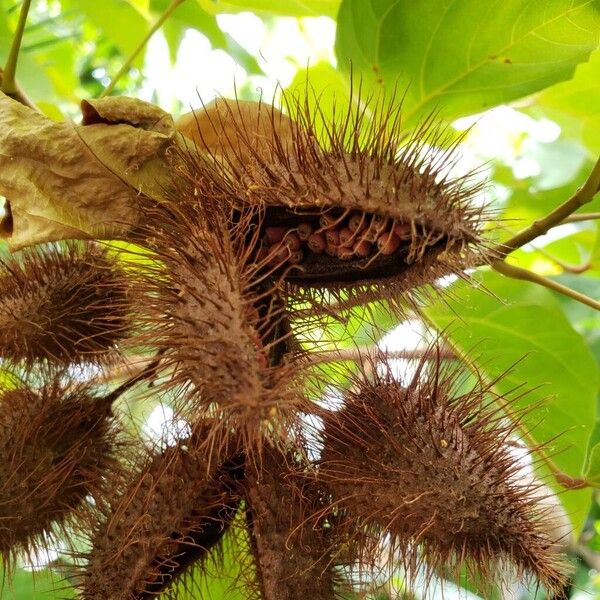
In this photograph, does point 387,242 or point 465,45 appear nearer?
point 387,242

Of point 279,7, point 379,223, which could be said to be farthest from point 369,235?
point 279,7

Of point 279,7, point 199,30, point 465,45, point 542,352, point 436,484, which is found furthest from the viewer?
point 199,30

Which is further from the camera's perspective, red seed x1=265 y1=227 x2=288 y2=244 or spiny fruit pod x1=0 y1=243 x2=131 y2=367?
spiny fruit pod x1=0 y1=243 x2=131 y2=367

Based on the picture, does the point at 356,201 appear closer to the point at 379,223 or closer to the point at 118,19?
the point at 379,223

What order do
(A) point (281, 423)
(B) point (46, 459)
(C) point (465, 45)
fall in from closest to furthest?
(A) point (281, 423), (B) point (46, 459), (C) point (465, 45)

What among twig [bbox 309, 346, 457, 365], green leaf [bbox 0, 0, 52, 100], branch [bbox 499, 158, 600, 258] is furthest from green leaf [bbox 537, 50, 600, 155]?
green leaf [bbox 0, 0, 52, 100]

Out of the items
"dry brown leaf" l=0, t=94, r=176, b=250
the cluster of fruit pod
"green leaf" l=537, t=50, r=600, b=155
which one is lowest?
the cluster of fruit pod

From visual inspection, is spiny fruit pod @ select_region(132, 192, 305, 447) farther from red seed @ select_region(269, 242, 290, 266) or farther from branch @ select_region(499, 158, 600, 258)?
branch @ select_region(499, 158, 600, 258)
